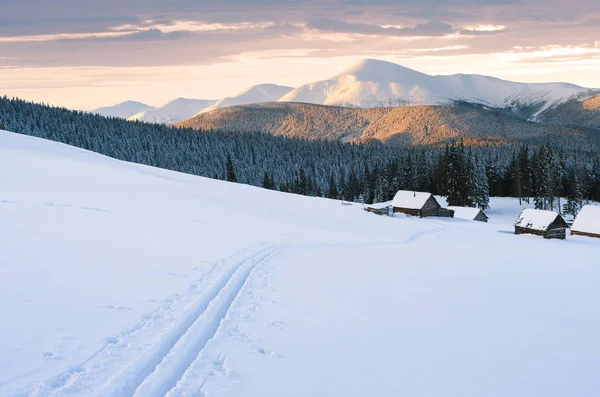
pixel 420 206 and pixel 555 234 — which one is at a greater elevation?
pixel 420 206

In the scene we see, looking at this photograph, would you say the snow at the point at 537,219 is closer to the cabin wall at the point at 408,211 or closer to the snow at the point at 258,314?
the cabin wall at the point at 408,211

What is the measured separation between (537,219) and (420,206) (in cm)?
1523

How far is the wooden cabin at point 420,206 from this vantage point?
61.6 meters

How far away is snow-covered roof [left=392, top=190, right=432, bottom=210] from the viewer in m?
61.9

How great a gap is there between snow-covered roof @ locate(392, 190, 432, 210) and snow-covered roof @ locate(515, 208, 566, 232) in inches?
527

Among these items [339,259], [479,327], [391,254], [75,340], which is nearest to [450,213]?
[391,254]

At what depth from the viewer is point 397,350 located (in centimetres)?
1048

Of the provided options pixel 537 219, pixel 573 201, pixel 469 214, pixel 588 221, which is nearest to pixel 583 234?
pixel 588 221

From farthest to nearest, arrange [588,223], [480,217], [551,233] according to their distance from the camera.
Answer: [480,217]
[588,223]
[551,233]

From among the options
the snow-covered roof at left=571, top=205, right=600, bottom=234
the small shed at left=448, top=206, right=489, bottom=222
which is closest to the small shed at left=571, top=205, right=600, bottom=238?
the snow-covered roof at left=571, top=205, right=600, bottom=234

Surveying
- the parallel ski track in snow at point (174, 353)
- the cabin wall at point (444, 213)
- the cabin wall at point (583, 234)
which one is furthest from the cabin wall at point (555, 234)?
the parallel ski track in snow at point (174, 353)

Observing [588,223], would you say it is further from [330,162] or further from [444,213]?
[330,162]

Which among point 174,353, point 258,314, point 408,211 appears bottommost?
point 408,211

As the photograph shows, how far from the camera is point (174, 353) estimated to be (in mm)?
8508
